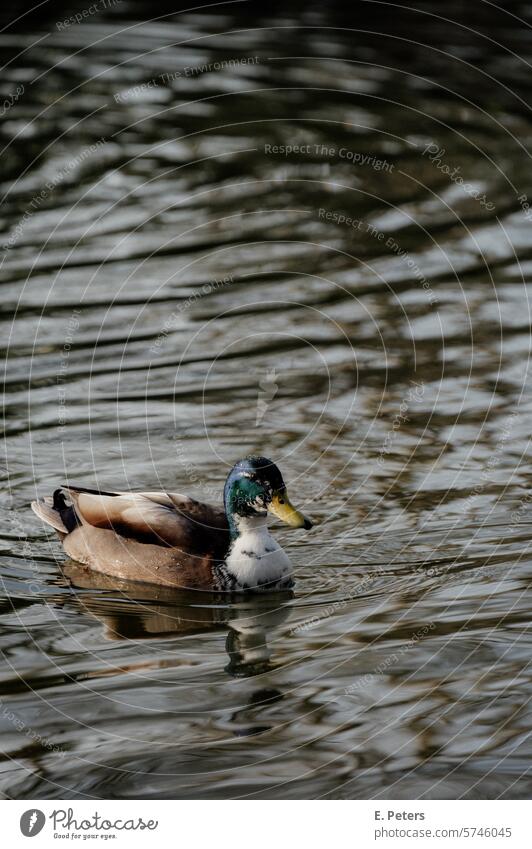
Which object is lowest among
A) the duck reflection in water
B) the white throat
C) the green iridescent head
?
the duck reflection in water

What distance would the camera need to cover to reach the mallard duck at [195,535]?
392 inches

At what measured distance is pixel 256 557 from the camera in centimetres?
998

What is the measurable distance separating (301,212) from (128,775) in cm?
1031

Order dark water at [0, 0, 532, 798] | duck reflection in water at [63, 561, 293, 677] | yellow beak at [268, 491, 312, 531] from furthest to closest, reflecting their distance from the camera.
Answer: yellow beak at [268, 491, 312, 531] < duck reflection in water at [63, 561, 293, 677] < dark water at [0, 0, 532, 798]

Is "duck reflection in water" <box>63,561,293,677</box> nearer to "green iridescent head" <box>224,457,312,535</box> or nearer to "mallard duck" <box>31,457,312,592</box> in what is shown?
"mallard duck" <box>31,457,312,592</box>

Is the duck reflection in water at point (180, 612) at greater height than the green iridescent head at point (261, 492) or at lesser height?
lesser

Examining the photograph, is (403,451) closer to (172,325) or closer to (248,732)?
(172,325)

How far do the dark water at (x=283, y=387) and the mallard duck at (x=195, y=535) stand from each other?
7.4 inches

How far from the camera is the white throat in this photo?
9.96 meters

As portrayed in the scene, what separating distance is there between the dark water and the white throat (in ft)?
0.77

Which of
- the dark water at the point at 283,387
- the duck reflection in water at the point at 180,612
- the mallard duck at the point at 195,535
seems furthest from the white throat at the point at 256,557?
the dark water at the point at 283,387

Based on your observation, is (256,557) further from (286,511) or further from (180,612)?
(180,612)

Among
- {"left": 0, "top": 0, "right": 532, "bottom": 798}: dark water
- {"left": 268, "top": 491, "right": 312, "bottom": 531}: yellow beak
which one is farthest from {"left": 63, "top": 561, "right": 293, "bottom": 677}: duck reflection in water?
{"left": 268, "top": 491, "right": 312, "bottom": 531}: yellow beak

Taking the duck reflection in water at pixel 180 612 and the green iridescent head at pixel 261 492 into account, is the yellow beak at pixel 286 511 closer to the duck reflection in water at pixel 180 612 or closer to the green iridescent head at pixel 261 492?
the green iridescent head at pixel 261 492
